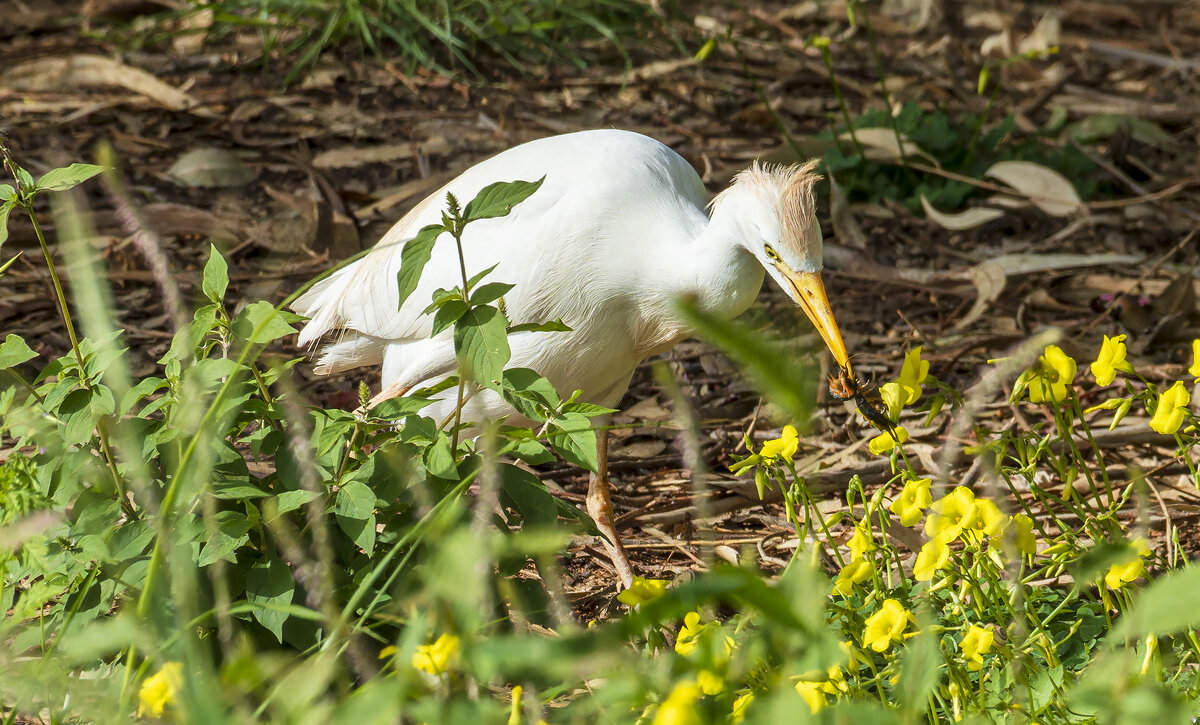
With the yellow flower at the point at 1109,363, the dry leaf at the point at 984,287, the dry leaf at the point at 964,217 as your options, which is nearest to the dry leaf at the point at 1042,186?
the dry leaf at the point at 964,217

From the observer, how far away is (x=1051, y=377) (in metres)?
1.57

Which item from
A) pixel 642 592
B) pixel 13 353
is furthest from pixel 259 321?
pixel 642 592

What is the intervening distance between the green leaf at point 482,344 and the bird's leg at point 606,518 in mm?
954

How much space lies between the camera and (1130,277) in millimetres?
3828

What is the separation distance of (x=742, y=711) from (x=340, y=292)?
1.97 m

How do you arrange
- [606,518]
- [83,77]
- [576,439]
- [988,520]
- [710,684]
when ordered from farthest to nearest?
[83,77] < [606,518] < [576,439] < [988,520] < [710,684]

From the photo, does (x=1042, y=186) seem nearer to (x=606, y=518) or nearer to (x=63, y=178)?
(x=606, y=518)

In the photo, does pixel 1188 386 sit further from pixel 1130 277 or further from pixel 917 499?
pixel 917 499

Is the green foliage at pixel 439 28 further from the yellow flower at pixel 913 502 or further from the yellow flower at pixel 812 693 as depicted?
the yellow flower at pixel 812 693

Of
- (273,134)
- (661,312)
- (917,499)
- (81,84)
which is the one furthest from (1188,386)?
(81,84)

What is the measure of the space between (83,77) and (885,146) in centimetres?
315

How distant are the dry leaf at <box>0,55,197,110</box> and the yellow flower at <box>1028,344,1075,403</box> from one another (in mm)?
3794

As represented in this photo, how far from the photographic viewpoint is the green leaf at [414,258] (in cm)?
156

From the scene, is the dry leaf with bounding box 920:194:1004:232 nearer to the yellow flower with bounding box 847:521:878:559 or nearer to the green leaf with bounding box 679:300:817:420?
the yellow flower with bounding box 847:521:878:559
